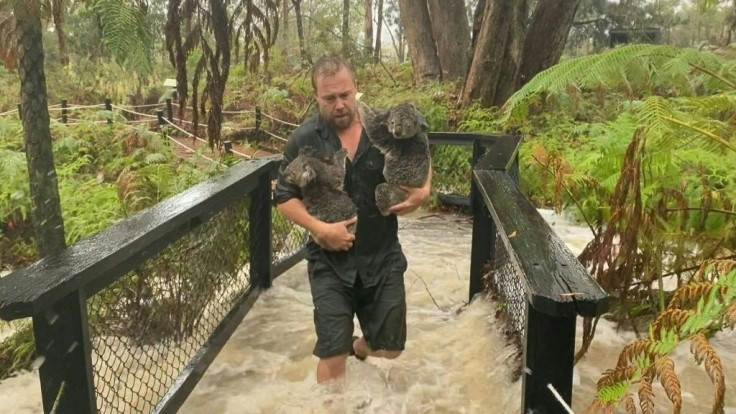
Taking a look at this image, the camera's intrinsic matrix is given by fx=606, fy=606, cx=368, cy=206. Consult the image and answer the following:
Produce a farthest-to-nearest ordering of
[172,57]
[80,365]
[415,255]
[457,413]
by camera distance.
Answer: [415,255], [172,57], [457,413], [80,365]

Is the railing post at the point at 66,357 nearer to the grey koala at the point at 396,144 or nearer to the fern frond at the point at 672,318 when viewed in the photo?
the grey koala at the point at 396,144

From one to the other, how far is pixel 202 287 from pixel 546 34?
8931mm

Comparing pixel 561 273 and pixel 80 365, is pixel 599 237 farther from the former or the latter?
pixel 80 365

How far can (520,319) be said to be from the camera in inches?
135

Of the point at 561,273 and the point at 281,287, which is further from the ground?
the point at 561,273

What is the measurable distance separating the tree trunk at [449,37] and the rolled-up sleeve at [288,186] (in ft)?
38.0

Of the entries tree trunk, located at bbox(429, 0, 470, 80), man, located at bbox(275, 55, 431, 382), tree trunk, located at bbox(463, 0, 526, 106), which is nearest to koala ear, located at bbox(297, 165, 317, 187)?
man, located at bbox(275, 55, 431, 382)

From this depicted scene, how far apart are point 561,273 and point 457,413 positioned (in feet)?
4.68

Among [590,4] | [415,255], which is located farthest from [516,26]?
[590,4]

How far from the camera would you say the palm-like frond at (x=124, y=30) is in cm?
344

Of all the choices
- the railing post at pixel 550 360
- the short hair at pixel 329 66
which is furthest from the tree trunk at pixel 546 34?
the railing post at pixel 550 360

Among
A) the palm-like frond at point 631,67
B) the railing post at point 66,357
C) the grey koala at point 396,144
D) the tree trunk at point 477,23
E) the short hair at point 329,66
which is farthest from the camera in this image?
the tree trunk at point 477,23

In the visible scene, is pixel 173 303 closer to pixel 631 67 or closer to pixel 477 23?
pixel 631 67

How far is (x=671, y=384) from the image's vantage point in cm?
175
